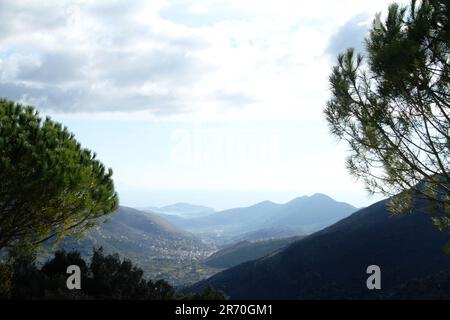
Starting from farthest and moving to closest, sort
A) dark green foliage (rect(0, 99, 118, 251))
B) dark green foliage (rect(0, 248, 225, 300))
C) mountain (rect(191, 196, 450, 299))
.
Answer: mountain (rect(191, 196, 450, 299)), dark green foliage (rect(0, 248, 225, 300)), dark green foliage (rect(0, 99, 118, 251))

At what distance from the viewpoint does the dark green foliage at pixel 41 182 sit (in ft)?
56.9

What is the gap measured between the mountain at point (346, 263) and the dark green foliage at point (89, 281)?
104512 mm

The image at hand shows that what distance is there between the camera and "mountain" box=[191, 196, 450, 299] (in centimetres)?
13188

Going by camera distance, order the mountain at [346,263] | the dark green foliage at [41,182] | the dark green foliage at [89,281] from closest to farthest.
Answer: the dark green foliage at [41,182] < the dark green foliage at [89,281] < the mountain at [346,263]

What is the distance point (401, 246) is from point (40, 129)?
156m

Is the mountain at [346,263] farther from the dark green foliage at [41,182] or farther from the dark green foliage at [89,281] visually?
the dark green foliage at [41,182]

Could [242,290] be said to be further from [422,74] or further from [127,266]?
[422,74]

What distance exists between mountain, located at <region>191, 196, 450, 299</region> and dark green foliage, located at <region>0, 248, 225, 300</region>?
104512 mm

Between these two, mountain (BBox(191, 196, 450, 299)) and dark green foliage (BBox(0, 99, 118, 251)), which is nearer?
dark green foliage (BBox(0, 99, 118, 251))

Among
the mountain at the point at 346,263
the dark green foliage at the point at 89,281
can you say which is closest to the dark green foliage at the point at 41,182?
the dark green foliage at the point at 89,281

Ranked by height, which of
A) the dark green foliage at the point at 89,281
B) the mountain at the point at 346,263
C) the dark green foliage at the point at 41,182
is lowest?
the mountain at the point at 346,263

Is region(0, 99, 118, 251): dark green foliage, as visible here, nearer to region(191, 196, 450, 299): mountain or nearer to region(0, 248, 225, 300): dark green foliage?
region(0, 248, 225, 300): dark green foliage

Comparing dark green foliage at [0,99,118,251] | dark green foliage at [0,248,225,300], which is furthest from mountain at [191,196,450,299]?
dark green foliage at [0,99,118,251]

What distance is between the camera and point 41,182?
17828 millimetres
